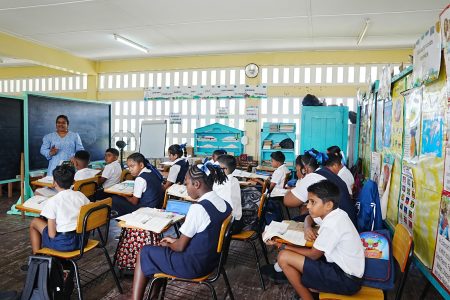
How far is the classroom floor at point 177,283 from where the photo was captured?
8.88ft

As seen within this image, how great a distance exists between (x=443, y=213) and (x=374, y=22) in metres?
4.09

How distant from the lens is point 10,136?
5344mm

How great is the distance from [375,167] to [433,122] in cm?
194

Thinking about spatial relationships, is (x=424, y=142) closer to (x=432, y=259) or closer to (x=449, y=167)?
(x=449, y=167)

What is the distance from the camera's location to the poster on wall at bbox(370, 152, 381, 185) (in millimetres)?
3935

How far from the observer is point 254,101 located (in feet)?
24.4

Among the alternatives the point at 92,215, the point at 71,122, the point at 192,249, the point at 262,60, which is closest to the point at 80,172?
the point at 92,215

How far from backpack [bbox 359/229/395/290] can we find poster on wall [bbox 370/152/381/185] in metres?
2.05

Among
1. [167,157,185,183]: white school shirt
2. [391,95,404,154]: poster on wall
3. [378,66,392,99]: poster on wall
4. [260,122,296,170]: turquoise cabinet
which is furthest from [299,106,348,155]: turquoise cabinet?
[391,95,404,154]: poster on wall

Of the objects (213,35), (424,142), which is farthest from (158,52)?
(424,142)

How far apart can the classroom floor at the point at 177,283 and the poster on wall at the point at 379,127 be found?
139 centimetres

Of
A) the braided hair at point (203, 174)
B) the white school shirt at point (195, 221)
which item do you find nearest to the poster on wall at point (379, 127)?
the braided hair at point (203, 174)

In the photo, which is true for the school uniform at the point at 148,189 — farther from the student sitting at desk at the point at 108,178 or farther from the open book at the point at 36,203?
the student sitting at desk at the point at 108,178

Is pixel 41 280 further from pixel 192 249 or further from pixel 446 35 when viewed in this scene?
pixel 446 35
